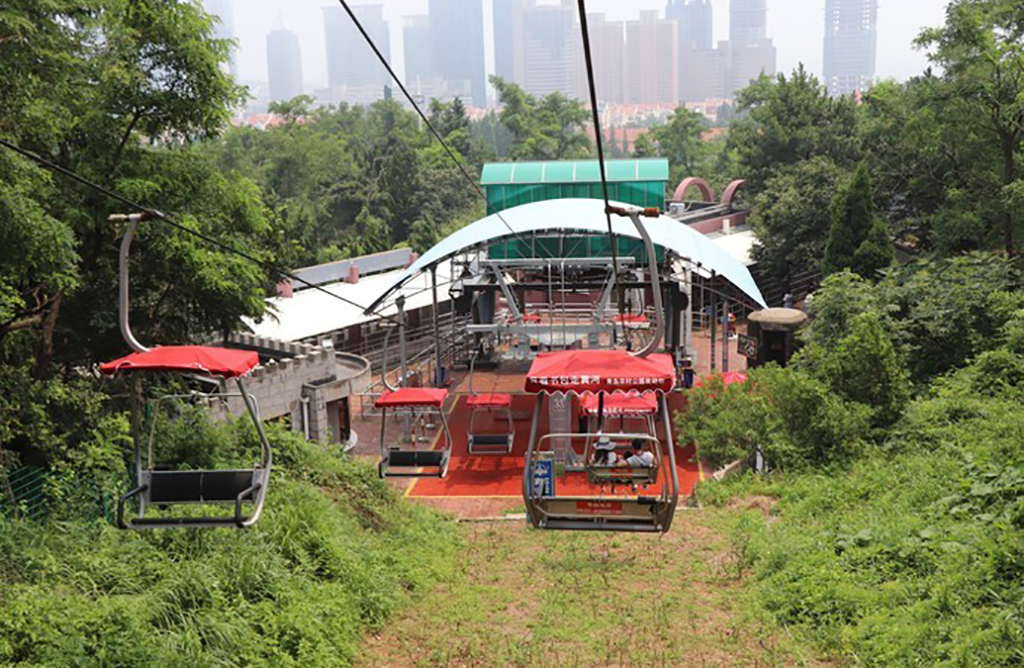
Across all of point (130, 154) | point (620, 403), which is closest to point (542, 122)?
point (620, 403)

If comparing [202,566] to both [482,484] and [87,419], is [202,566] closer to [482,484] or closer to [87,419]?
[87,419]

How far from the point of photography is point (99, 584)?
10.0 metres

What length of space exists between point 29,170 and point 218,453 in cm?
437

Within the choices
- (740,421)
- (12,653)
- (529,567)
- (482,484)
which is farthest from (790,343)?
(12,653)

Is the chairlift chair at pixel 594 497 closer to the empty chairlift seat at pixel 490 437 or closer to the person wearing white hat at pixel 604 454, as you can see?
the person wearing white hat at pixel 604 454

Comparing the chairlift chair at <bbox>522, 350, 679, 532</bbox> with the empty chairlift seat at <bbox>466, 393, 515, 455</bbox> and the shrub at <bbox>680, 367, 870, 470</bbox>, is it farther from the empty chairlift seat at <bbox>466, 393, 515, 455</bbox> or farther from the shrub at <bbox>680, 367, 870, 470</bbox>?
the empty chairlift seat at <bbox>466, 393, 515, 455</bbox>

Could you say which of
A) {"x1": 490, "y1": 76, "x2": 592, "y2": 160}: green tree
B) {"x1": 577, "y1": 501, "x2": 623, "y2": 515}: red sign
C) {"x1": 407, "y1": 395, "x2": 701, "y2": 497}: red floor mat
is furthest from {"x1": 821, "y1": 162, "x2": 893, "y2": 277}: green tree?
{"x1": 490, "y1": 76, "x2": 592, "y2": 160}: green tree

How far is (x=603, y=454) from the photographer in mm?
11773

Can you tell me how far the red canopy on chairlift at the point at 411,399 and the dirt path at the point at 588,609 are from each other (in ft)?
9.38

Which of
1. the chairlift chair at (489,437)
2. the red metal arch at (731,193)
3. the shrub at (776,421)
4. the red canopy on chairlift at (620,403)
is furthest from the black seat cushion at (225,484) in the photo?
the red metal arch at (731,193)

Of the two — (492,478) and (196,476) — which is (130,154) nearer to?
(196,476)

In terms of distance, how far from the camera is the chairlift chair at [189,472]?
7.89m

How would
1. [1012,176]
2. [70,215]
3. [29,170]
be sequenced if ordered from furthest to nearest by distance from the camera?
[1012,176] → [70,215] → [29,170]

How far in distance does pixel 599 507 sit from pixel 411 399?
8.03 metres
